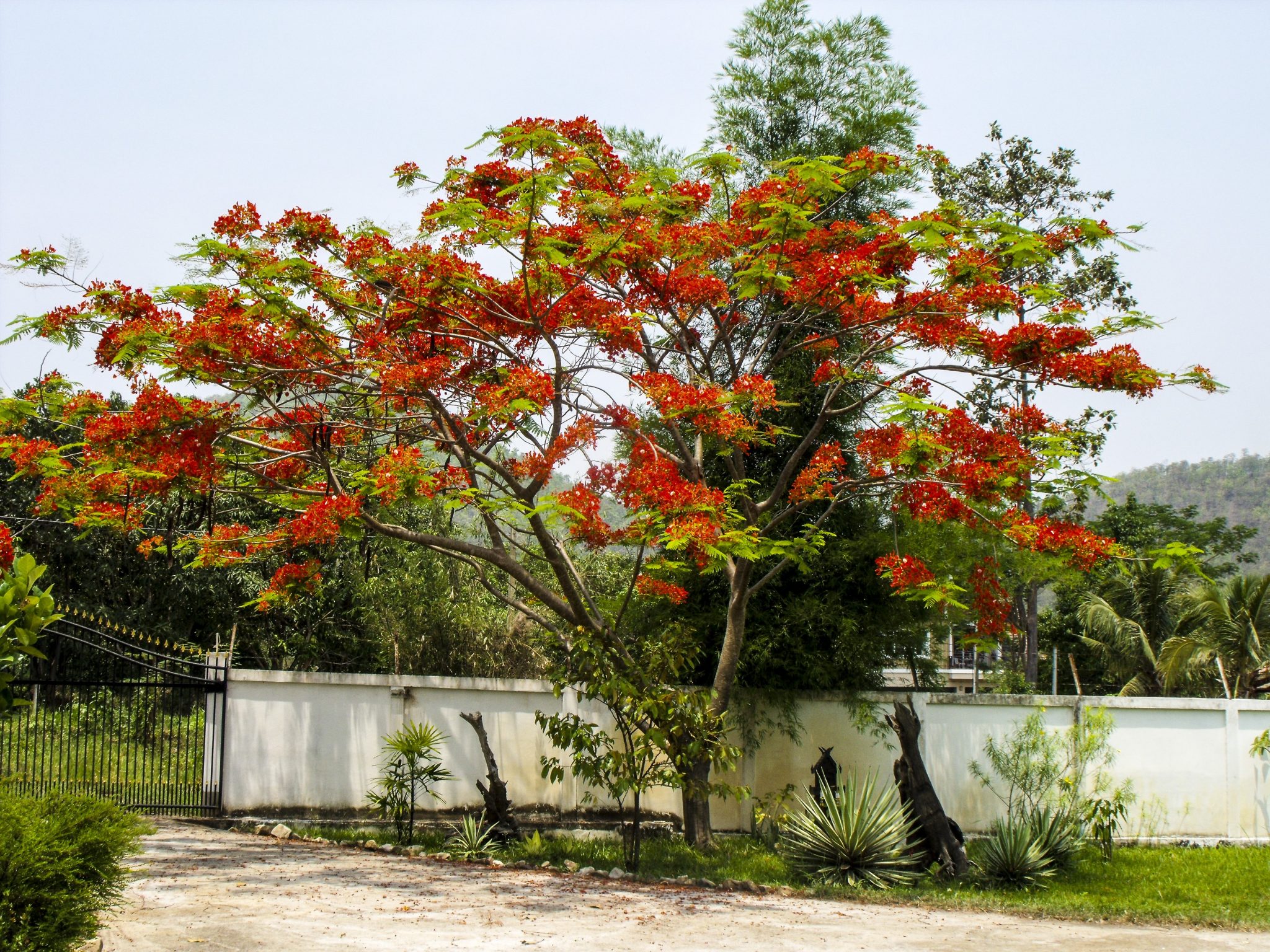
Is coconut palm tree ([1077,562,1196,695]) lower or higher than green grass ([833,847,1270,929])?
higher

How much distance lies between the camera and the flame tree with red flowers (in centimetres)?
852

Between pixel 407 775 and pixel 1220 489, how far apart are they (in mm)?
62613

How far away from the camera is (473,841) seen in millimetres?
9805

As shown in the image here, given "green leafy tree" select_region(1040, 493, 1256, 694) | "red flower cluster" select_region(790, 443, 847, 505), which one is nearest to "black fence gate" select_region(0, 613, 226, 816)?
"red flower cluster" select_region(790, 443, 847, 505)

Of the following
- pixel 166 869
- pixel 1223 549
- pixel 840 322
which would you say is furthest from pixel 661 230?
pixel 1223 549

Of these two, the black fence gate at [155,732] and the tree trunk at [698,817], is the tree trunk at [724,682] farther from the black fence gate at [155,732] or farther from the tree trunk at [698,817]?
the black fence gate at [155,732]

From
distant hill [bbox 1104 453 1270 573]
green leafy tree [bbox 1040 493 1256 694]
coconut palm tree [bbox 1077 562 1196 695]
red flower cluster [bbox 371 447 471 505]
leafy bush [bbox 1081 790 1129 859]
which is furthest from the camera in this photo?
distant hill [bbox 1104 453 1270 573]

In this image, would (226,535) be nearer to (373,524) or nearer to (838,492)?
(373,524)

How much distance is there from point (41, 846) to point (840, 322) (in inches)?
323

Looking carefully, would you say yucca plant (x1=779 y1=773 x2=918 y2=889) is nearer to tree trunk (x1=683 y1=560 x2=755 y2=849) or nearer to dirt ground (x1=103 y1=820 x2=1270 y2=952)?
dirt ground (x1=103 y1=820 x2=1270 y2=952)

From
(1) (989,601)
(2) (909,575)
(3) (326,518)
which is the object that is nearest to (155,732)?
(3) (326,518)

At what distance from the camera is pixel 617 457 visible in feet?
45.3

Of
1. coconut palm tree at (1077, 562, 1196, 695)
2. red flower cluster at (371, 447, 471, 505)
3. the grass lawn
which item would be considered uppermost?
red flower cluster at (371, 447, 471, 505)

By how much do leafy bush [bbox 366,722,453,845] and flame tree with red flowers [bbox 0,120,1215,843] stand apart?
1819 millimetres
